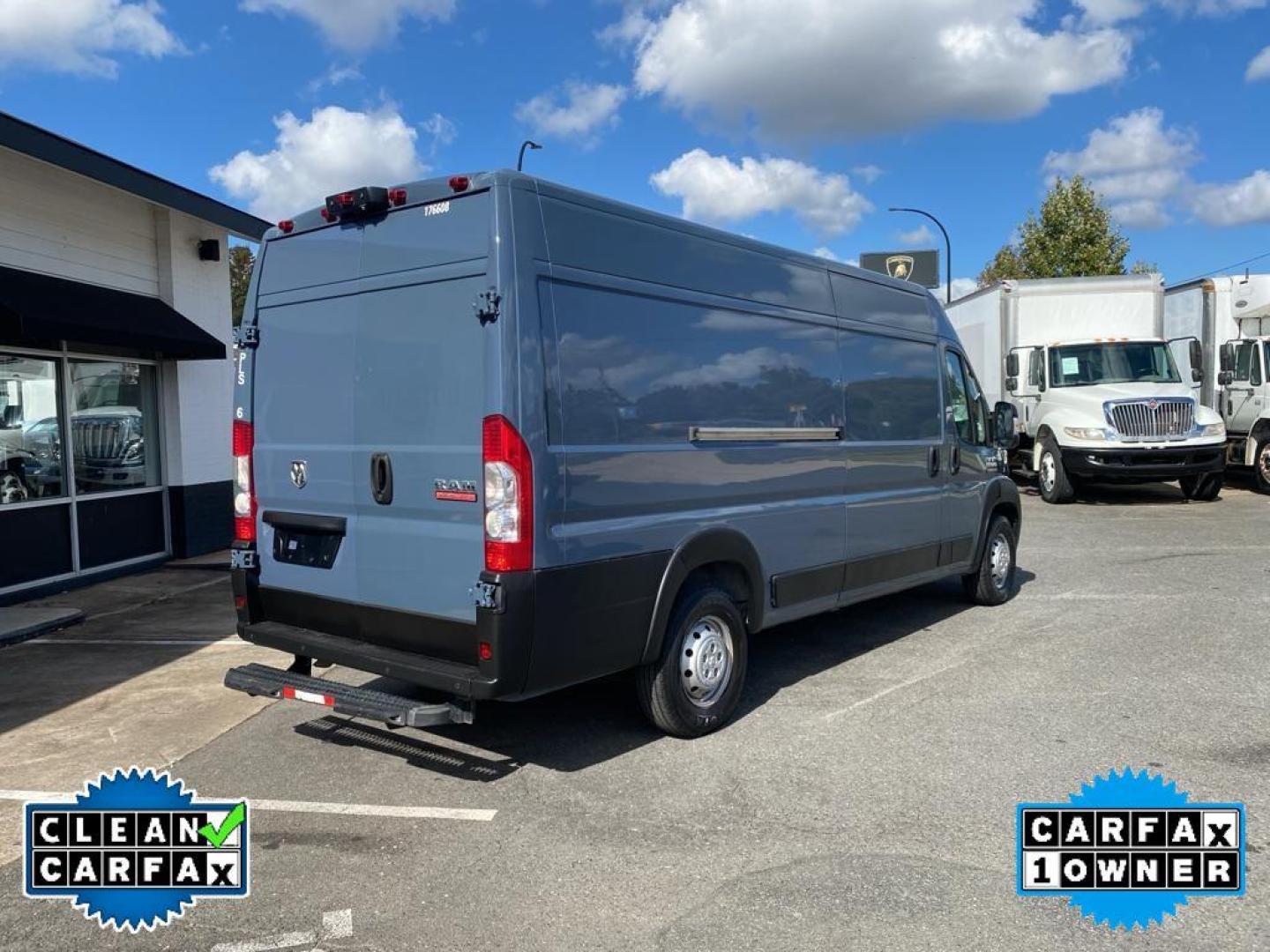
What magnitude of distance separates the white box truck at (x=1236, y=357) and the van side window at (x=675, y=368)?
13704mm

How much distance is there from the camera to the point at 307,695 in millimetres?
4645

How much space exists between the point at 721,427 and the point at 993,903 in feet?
8.75

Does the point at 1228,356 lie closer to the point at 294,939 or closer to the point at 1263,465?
the point at 1263,465

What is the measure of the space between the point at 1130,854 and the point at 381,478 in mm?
3484

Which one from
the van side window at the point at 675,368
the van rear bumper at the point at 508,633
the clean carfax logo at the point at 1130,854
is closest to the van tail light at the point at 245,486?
the van rear bumper at the point at 508,633

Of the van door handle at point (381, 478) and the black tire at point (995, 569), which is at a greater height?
the van door handle at point (381, 478)

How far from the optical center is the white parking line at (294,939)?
3262 millimetres

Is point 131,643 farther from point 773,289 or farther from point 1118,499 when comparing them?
point 1118,499

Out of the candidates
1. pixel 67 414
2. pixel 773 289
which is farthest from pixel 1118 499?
pixel 67 414

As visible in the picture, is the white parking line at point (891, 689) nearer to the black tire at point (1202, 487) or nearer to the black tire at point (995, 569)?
the black tire at point (995, 569)

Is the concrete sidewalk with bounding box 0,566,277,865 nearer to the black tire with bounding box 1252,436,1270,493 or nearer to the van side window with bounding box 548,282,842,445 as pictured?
the van side window with bounding box 548,282,842,445

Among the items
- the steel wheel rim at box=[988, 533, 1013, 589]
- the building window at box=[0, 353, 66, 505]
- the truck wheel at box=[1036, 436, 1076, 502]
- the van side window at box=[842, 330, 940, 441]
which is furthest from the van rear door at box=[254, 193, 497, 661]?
the truck wheel at box=[1036, 436, 1076, 502]

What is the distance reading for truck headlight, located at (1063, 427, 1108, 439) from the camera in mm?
14945

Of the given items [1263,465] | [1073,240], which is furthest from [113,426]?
[1073,240]
